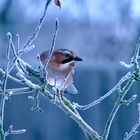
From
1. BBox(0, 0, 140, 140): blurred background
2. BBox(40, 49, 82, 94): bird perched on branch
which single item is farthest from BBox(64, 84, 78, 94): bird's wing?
BBox(0, 0, 140, 140): blurred background

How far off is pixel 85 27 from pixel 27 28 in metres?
1.25

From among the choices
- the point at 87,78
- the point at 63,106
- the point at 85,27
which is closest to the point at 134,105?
the point at 87,78

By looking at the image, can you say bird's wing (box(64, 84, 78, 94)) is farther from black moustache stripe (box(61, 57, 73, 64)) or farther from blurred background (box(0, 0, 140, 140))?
blurred background (box(0, 0, 140, 140))

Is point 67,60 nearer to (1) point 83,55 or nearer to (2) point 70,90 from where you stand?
(2) point 70,90

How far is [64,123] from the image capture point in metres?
6.23

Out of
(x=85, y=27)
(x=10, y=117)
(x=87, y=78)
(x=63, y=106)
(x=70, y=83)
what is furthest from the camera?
(x=85, y=27)

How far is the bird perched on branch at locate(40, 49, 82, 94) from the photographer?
222 centimetres

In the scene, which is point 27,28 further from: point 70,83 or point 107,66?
point 70,83

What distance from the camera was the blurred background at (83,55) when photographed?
6188mm

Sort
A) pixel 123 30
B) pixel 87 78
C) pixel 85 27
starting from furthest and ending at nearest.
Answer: pixel 85 27 → pixel 123 30 → pixel 87 78

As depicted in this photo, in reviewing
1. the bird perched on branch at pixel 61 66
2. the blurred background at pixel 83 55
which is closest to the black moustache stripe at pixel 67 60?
the bird perched on branch at pixel 61 66

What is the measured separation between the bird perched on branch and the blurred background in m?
3.25

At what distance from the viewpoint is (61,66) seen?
93.0 inches

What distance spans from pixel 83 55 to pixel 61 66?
9346 mm
